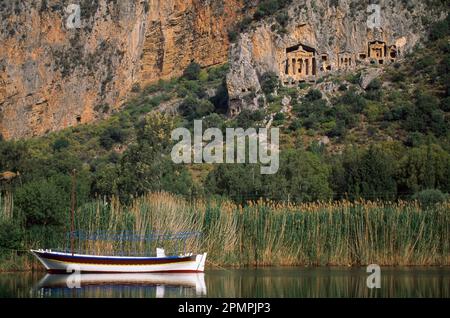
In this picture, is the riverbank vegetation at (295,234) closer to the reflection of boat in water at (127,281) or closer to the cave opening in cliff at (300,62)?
the reflection of boat in water at (127,281)

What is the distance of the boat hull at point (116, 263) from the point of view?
33.0m

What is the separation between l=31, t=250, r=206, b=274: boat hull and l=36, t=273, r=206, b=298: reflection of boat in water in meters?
0.23

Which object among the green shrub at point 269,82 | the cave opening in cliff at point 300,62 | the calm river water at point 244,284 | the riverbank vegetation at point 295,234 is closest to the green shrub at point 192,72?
the cave opening in cliff at point 300,62

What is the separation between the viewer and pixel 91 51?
320 feet

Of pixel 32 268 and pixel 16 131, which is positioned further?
pixel 16 131

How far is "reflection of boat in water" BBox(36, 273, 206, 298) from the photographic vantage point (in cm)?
2888

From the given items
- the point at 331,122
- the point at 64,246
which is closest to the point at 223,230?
the point at 64,246

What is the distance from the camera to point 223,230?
115 feet

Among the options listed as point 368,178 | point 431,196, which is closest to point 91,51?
point 368,178

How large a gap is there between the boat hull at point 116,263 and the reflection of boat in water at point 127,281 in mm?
230

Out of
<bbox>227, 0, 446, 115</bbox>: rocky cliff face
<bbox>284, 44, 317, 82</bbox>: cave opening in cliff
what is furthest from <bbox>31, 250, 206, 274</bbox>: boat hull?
<bbox>284, 44, 317, 82</bbox>: cave opening in cliff

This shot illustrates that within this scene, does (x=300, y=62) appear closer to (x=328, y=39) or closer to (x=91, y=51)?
(x=328, y=39)

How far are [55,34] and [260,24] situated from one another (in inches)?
841
